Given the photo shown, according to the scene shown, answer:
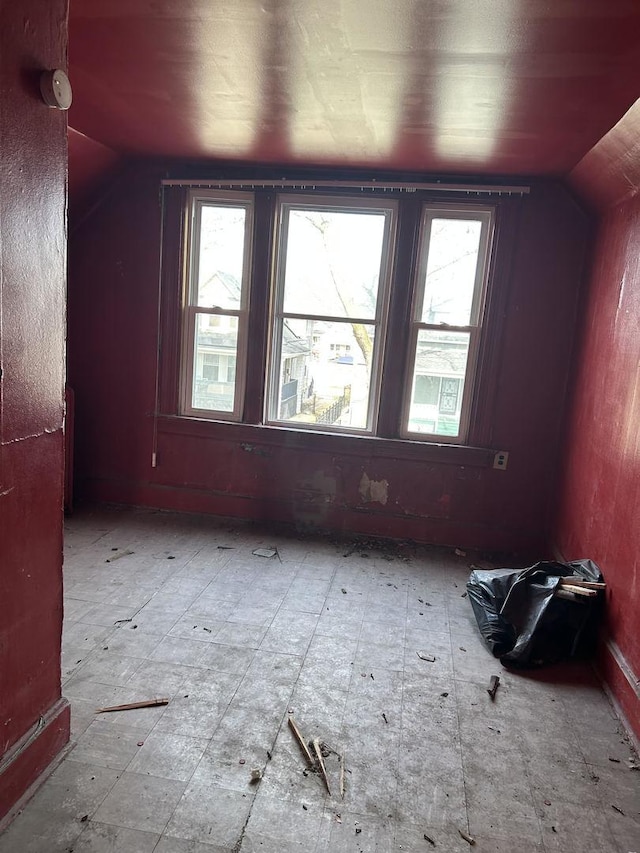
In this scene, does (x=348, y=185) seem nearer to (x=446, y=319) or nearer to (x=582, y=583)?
(x=446, y=319)

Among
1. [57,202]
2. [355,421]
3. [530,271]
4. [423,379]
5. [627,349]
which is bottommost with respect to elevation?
[355,421]

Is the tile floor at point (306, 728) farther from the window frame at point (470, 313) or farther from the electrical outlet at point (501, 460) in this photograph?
the window frame at point (470, 313)

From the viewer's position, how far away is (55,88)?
1.62m

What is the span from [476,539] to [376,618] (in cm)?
137

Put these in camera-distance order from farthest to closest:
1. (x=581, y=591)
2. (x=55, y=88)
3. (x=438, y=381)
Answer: (x=438, y=381) < (x=581, y=591) < (x=55, y=88)

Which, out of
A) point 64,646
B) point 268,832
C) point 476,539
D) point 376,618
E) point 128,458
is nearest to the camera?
point 268,832

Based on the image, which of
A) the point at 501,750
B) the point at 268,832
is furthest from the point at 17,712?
the point at 501,750

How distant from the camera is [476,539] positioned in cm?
423

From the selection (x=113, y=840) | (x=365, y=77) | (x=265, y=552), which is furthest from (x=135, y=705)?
(x=365, y=77)

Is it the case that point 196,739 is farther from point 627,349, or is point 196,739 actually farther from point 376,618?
point 627,349

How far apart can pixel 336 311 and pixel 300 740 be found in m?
2.99

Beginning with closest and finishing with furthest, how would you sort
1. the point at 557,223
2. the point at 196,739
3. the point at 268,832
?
the point at 268,832 → the point at 196,739 → the point at 557,223

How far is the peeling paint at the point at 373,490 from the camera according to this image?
169 inches

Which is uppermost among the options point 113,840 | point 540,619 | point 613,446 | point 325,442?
point 613,446
